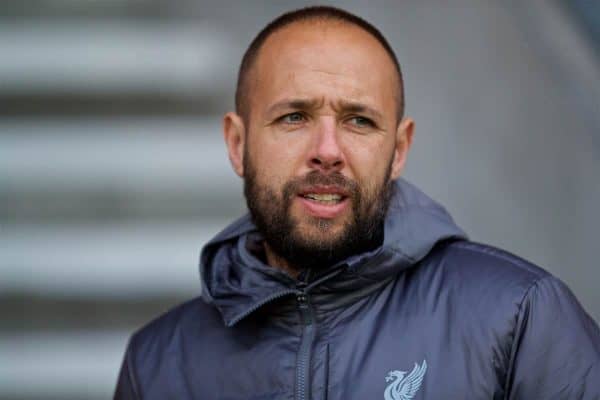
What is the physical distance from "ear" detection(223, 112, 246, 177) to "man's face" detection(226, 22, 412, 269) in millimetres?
91

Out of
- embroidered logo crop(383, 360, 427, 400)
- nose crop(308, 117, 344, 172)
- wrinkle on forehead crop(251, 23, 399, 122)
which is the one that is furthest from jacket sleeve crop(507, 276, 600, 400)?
wrinkle on forehead crop(251, 23, 399, 122)

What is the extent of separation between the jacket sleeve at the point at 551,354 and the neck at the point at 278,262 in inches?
26.1

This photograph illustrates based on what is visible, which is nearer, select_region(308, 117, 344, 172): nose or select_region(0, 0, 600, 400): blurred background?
select_region(308, 117, 344, 172): nose

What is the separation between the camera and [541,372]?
2654 millimetres

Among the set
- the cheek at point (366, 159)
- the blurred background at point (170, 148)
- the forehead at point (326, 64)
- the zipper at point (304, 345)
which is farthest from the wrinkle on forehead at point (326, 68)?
the blurred background at point (170, 148)

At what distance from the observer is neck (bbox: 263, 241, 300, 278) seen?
3150mm

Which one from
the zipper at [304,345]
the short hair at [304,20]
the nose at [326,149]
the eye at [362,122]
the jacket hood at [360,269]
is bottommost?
the zipper at [304,345]

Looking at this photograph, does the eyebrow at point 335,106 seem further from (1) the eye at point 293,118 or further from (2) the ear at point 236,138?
(2) the ear at point 236,138

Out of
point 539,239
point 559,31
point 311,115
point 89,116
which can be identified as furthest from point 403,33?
point 311,115

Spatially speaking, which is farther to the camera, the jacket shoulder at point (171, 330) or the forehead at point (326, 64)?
the jacket shoulder at point (171, 330)

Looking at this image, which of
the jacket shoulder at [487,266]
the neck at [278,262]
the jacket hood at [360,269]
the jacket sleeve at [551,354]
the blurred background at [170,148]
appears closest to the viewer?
the jacket sleeve at [551,354]

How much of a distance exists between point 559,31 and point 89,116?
6.30ft

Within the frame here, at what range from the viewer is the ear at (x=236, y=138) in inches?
130

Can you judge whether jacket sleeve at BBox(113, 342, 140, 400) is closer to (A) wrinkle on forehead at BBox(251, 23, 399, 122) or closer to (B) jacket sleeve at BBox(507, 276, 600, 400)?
(A) wrinkle on forehead at BBox(251, 23, 399, 122)
